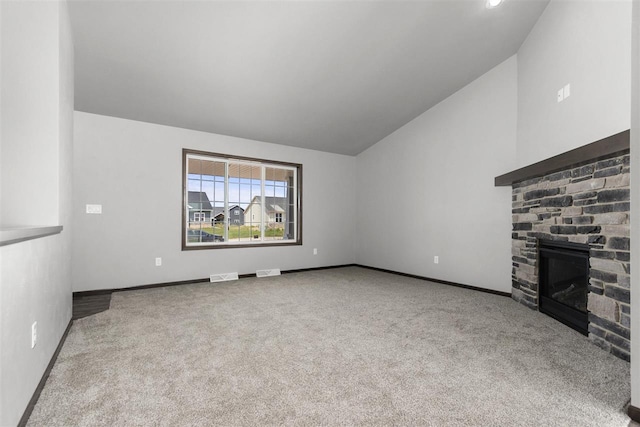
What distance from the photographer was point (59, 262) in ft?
7.78

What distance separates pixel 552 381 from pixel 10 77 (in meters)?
3.88

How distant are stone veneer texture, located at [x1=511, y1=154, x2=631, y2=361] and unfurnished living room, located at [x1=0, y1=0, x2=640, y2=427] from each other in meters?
0.02

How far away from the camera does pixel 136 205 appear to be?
429cm

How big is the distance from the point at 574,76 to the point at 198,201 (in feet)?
16.1

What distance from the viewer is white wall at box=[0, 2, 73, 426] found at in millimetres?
1573

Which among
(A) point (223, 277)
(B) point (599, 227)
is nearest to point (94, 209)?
(A) point (223, 277)

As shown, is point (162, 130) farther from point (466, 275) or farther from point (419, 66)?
point (466, 275)

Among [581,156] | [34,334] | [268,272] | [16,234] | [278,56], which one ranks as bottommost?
[268,272]

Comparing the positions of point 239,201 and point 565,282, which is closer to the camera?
point 565,282

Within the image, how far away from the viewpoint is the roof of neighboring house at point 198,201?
15.8ft

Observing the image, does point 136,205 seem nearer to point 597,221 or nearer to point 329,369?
point 329,369

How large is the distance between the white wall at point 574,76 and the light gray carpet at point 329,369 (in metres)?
1.79

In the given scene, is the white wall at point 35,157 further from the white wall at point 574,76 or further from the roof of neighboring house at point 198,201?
the white wall at point 574,76

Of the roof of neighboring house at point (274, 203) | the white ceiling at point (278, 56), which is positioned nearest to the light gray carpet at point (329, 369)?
the roof of neighboring house at point (274, 203)
